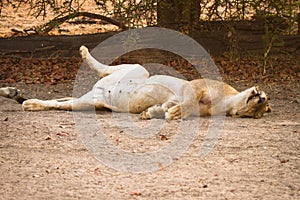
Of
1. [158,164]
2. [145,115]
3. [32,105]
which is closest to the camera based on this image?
[158,164]

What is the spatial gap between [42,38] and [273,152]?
22.0 ft

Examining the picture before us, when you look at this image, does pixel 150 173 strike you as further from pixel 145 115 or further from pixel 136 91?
pixel 136 91

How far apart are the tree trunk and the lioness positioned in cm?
423

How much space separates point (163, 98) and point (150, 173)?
194cm

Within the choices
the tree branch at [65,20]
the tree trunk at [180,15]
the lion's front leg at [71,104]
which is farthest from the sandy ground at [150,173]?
the tree trunk at [180,15]

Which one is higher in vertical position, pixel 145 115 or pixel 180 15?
pixel 180 15

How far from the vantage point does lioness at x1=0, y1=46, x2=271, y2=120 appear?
5.92 metres

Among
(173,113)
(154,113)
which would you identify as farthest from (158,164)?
(154,113)

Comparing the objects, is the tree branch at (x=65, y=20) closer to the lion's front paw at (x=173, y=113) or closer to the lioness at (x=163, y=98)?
the lioness at (x=163, y=98)

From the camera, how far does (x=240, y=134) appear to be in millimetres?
5395

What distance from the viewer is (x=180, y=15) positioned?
1074 centimetres

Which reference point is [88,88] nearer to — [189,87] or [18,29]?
[189,87]

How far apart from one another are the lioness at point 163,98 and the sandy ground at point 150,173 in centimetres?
12

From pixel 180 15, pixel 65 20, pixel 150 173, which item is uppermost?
pixel 180 15
